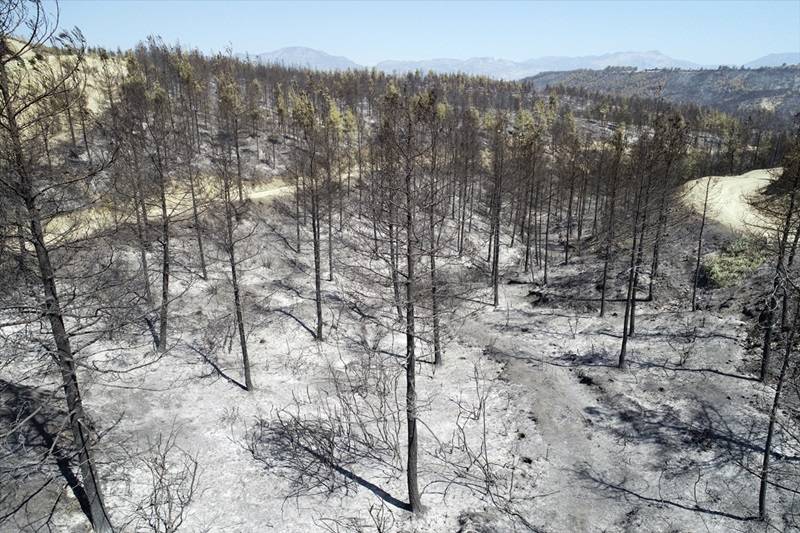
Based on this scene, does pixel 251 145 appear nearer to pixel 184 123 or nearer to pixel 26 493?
pixel 184 123

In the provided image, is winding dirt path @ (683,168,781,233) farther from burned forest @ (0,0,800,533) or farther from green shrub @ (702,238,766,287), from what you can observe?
burned forest @ (0,0,800,533)

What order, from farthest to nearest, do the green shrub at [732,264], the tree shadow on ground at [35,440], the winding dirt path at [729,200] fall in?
the winding dirt path at [729,200]
the green shrub at [732,264]
the tree shadow on ground at [35,440]

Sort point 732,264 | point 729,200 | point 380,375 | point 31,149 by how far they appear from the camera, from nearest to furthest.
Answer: point 31,149 → point 380,375 → point 732,264 → point 729,200

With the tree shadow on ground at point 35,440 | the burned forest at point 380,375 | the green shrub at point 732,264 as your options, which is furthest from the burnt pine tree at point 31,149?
the green shrub at point 732,264

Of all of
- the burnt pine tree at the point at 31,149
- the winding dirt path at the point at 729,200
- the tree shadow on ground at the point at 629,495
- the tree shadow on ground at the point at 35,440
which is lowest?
the tree shadow on ground at the point at 629,495

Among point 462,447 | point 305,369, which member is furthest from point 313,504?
point 305,369

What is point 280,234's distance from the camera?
39281 millimetres

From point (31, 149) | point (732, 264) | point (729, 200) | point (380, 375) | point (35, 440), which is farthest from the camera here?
point (729, 200)

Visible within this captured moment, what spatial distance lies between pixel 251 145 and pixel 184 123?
1005 cm

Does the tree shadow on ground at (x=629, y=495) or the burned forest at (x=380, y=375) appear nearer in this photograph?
the burned forest at (x=380, y=375)

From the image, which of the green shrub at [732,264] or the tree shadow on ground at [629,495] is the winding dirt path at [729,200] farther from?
the tree shadow on ground at [629,495]

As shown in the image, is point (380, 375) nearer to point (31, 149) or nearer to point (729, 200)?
point (31, 149)

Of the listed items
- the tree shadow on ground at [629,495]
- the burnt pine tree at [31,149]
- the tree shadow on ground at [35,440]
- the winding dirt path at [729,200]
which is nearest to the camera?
the burnt pine tree at [31,149]

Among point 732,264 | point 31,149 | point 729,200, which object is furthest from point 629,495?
point 729,200
